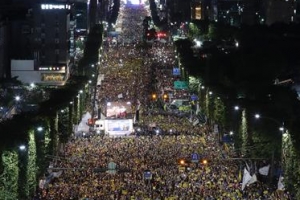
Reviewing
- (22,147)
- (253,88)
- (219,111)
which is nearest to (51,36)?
(253,88)

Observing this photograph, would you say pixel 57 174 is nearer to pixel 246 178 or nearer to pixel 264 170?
pixel 246 178

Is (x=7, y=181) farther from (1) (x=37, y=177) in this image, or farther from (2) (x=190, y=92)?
(2) (x=190, y=92)

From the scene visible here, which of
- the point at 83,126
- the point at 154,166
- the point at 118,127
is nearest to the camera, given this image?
the point at 154,166

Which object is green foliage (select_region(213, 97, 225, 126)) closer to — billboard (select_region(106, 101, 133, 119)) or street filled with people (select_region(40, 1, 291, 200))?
street filled with people (select_region(40, 1, 291, 200))

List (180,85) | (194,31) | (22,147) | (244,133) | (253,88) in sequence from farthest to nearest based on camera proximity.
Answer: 1. (194,31)
2. (180,85)
3. (253,88)
4. (244,133)
5. (22,147)

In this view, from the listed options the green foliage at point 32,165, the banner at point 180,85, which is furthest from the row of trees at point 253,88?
the green foliage at point 32,165

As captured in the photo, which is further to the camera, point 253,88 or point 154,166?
point 253,88

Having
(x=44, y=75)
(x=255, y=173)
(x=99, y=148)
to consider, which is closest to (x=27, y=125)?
(x=99, y=148)
